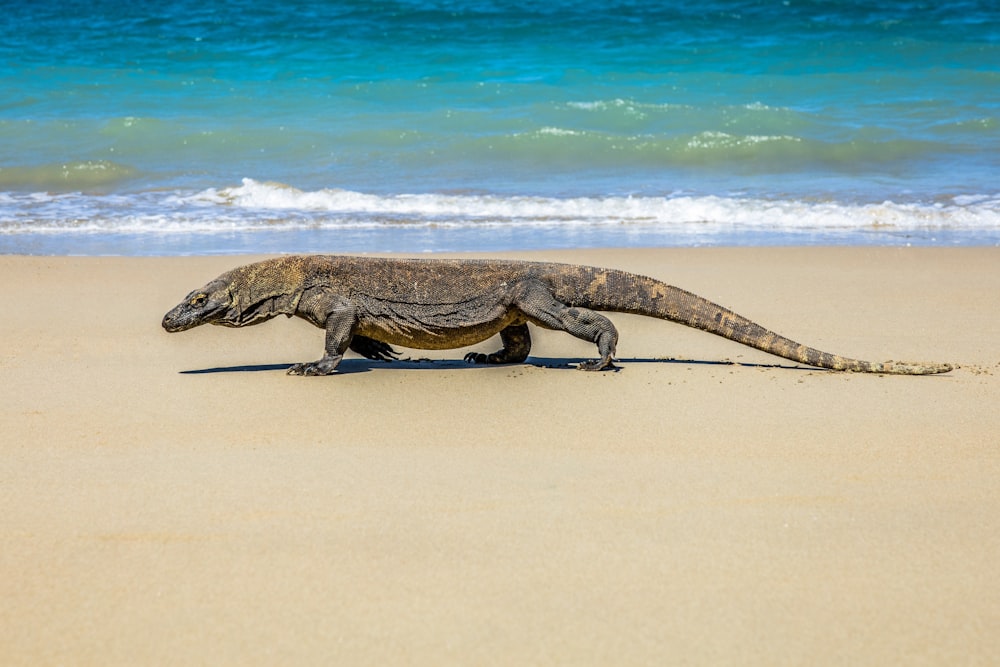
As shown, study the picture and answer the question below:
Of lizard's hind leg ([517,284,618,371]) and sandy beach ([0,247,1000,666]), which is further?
lizard's hind leg ([517,284,618,371])

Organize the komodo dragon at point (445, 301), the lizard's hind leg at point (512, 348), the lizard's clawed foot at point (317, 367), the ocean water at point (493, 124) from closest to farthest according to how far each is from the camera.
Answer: the lizard's clawed foot at point (317, 367), the komodo dragon at point (445, 301), the lizard's hind leg at point (512, 348), the ocean water at point (493, 124)

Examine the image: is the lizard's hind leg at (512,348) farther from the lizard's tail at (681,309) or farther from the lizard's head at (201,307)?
the lizard's head at (201,307)

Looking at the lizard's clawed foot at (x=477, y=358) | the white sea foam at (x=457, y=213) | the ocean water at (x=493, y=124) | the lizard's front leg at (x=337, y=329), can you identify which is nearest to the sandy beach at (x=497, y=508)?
the lizard's clawed foot at (x=477, y=358)

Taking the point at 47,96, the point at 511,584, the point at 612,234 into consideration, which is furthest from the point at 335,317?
the point at 47,96

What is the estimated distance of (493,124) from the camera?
25.7m

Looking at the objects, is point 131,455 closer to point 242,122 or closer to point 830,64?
point 242,122

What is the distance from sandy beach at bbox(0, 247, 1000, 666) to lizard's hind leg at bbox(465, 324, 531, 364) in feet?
0.74

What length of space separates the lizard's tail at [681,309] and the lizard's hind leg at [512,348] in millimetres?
573

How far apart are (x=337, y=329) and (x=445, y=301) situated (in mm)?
790

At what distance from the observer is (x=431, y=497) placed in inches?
194

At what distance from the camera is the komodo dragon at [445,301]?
758 centimetres

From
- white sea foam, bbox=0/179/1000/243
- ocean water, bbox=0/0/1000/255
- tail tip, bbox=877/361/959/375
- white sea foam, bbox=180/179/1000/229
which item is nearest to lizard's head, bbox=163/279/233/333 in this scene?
tail tip, bbox=877/361/959/375

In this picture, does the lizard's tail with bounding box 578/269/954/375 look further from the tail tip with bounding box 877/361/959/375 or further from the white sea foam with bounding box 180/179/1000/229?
the white sea foam with bounding box 180/179/1000/229

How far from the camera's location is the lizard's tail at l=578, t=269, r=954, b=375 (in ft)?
24.7
